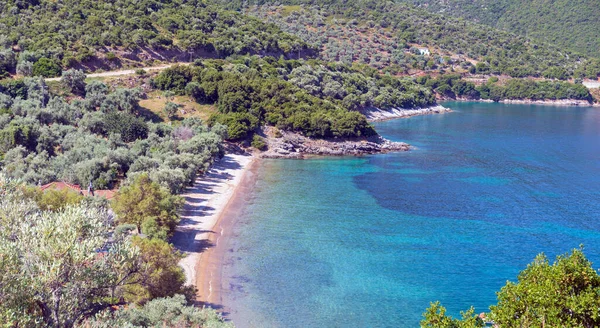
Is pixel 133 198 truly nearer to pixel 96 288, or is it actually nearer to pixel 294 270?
pixel 294 270

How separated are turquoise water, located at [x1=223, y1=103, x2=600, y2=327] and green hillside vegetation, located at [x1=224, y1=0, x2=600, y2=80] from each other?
271 ft

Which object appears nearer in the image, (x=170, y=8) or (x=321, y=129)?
(x=321, y=129)

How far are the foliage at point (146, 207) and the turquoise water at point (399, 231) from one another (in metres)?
5.41

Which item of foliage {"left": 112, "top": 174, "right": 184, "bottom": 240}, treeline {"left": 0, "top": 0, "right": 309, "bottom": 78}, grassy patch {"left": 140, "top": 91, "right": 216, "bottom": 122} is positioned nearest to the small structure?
foliage {"left": 112, "top": 174, "right": 184, "bottom": 240}

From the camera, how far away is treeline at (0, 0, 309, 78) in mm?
79312

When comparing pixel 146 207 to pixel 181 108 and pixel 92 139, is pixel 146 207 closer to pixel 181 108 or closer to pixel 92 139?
pixel 92 139

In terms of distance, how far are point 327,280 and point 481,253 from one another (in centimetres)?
1408

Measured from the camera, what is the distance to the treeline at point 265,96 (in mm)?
78375

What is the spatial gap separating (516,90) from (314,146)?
11352cm

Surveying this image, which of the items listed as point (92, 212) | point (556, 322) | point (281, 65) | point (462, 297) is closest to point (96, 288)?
point (92, 212)

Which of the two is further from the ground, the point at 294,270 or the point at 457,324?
the point at 457,324

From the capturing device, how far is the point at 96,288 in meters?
19.1

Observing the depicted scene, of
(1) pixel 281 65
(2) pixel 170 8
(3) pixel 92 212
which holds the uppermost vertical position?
(2) pixel 170 8

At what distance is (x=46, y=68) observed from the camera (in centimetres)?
7600
